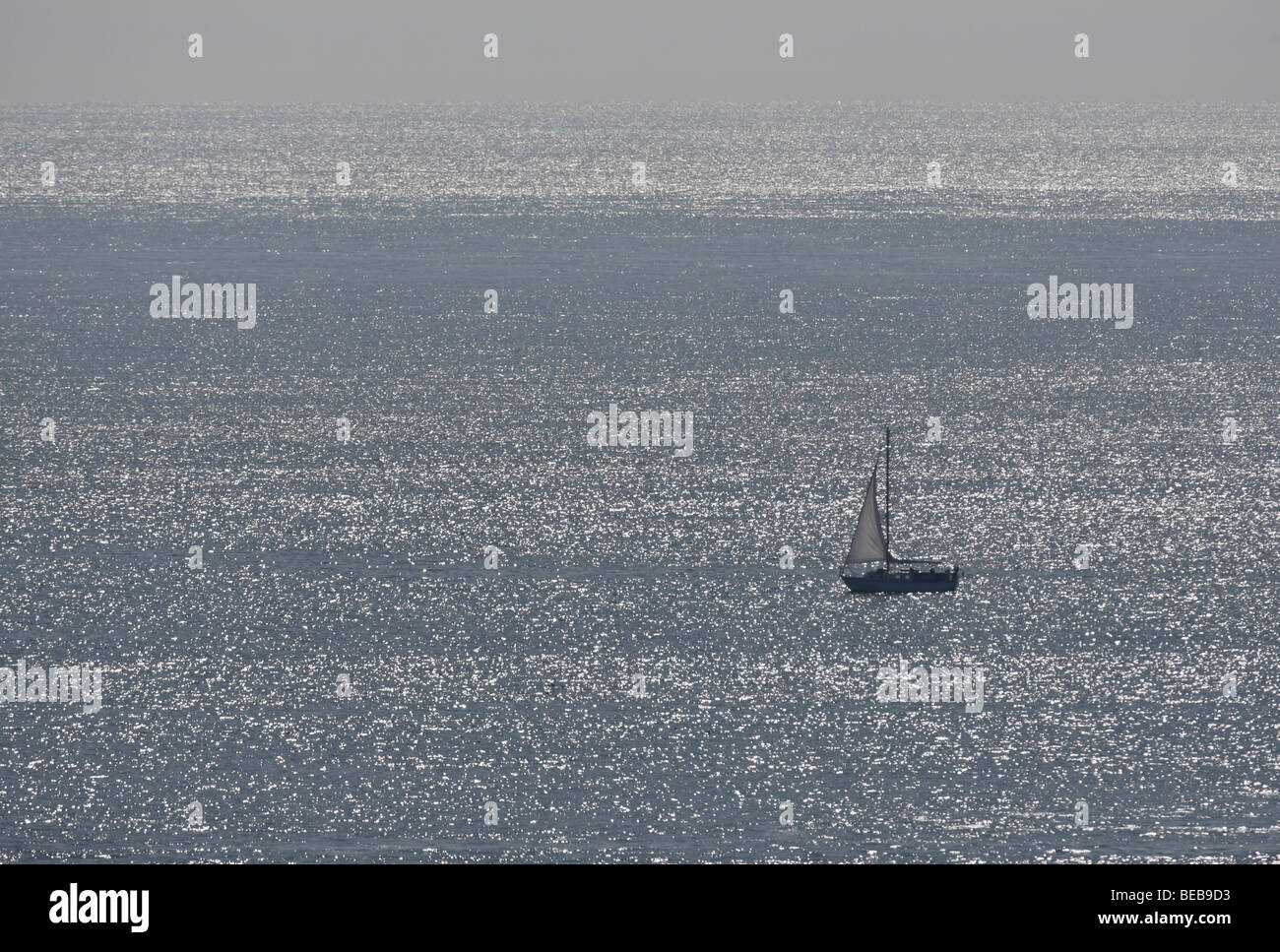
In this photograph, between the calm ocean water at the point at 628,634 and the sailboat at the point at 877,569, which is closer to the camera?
the calm ocean water at the point at 628,634

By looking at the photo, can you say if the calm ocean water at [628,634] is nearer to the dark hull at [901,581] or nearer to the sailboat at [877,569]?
the dark hull at [901,581]

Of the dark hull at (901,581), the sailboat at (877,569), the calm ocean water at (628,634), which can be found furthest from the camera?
the sailboat at (877,569)

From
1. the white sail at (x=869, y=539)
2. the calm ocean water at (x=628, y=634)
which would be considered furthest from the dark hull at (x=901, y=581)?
the calm ocean water at (x=628, y=634)

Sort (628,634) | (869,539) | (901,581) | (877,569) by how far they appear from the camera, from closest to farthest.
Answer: (628,634) → (901,581) → (869,539) → (877,569)

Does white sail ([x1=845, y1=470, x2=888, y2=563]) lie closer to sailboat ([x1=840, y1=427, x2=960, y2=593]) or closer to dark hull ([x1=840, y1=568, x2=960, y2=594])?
sailboat ([x1=840, y1=427, x2=960, y2=593])

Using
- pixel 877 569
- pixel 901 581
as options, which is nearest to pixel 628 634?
pixel 877 569

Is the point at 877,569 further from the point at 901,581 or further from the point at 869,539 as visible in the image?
the point at 901,581

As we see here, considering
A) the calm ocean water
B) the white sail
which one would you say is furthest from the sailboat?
the calm ocean water
